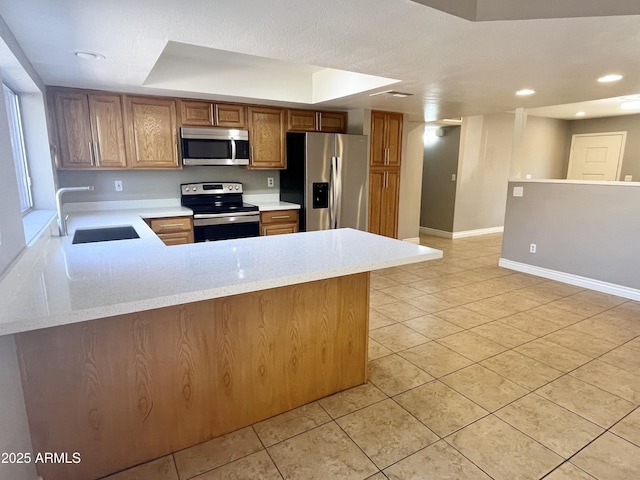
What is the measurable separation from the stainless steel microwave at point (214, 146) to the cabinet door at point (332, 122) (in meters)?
1.04

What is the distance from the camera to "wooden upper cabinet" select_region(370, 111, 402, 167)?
5.04m

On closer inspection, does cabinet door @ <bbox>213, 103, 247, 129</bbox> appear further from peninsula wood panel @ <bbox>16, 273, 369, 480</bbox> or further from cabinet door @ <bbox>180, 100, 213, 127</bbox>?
peninsula wood panel @ <bbox>16, 273, 369, 480</bbox>

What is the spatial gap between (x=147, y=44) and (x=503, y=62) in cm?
235

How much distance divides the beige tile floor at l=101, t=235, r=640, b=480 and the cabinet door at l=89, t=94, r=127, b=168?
2.93 meters

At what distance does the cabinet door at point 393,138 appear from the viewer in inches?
203

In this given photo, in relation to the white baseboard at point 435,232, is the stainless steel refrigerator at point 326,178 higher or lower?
higher

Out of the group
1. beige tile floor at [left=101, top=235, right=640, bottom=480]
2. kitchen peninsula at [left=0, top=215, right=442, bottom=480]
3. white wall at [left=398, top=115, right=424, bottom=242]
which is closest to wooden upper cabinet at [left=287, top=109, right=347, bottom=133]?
white wall at [left=398, top=115, right=424, bottom=242]

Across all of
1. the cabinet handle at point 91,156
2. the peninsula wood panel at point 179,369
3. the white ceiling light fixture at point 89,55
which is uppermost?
the white ceiling light fixture at point 89,55

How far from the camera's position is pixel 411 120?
5863 mm

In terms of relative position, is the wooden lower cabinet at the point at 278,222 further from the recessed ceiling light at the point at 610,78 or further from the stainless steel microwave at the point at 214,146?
the recessed ceiling light at the point at 610,78

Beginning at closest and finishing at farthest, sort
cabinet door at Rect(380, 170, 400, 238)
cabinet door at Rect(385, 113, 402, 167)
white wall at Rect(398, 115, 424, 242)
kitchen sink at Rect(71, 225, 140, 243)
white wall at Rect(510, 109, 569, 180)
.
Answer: kitchen sink at Rect(71, 225, 140, 243)
cabinet door at Rect(385, 113, 402, 167)
cabinet door at Rect(380, 170, 400, 238)
white wall at Rect(398, 115, 424, 242)
white wall at Rect(510, 109, 569, 180)

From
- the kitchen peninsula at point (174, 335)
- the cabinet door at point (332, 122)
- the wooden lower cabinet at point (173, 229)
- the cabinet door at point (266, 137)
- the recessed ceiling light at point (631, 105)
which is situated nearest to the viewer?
the kitchen peninsula at point (174, 335)

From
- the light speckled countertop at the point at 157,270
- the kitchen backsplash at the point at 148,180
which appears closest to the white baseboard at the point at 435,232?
the kitchen backsplash at the point at 148,180

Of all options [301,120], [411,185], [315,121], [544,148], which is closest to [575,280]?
[411,185]
